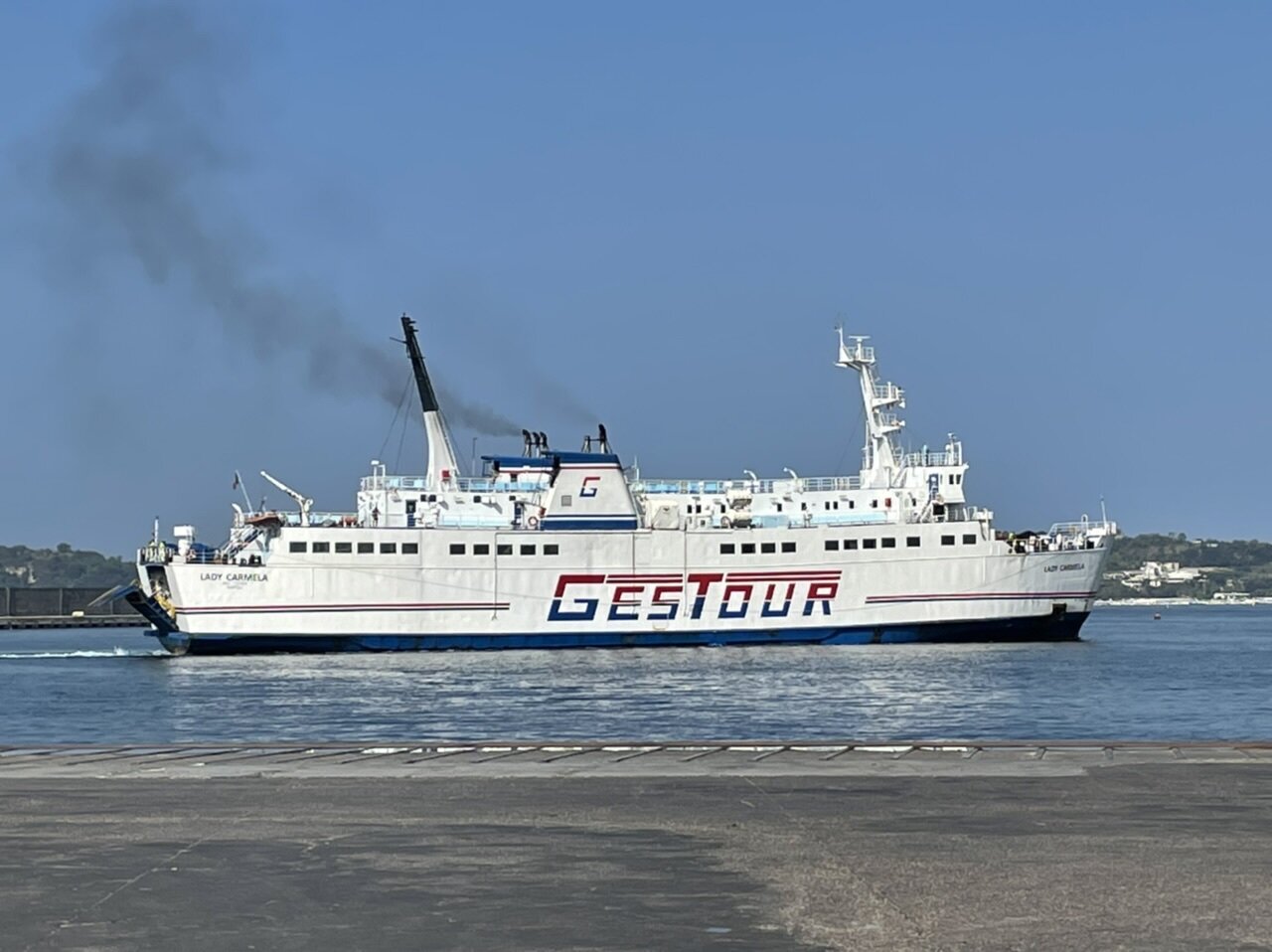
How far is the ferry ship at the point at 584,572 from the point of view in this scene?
57.4 meters

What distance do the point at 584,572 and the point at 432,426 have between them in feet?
30.8

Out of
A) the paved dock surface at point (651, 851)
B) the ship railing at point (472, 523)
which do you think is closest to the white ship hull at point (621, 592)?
the ship railing at point (472, 523)

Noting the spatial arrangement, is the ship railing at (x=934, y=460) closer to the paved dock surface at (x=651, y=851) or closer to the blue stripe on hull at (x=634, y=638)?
the blue stripe on hull at (x=634, y=638)

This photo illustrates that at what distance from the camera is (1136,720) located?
2869 cm

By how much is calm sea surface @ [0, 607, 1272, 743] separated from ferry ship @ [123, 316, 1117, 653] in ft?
3.49

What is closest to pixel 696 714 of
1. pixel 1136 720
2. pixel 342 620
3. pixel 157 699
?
pixel 1136 720

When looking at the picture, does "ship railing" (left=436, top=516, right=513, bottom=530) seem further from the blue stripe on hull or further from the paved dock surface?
the paved dock surface

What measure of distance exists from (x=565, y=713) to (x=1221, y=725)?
11.2m

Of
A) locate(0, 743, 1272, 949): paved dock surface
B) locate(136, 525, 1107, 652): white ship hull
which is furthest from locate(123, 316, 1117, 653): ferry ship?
locate(0, 743, 1272, 949): paved dock surface

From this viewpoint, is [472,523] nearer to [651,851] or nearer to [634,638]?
[634,638]

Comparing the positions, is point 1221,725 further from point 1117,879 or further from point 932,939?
point 932,939

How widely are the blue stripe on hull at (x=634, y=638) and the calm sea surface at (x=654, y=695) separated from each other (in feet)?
1.60

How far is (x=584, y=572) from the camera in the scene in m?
58.8

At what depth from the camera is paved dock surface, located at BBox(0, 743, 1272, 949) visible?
7766mm
